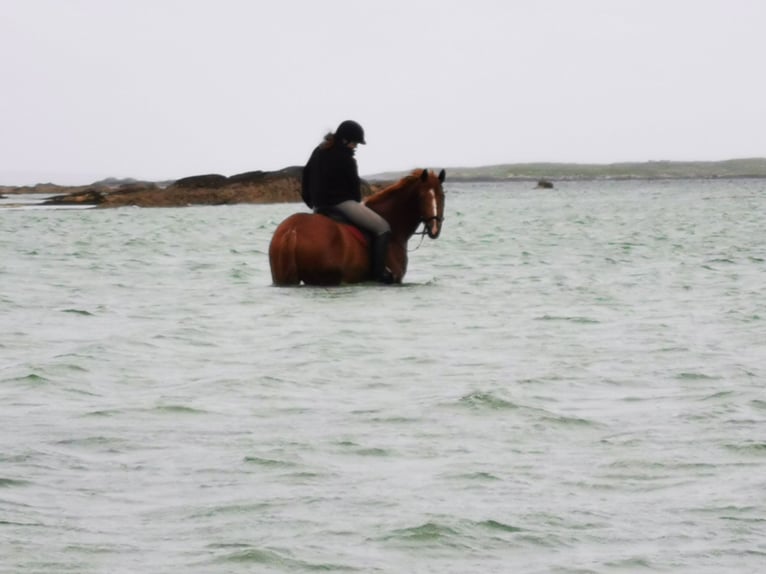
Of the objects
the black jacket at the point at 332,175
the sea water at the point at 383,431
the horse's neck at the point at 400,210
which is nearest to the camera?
the sea water at the point at 383,431

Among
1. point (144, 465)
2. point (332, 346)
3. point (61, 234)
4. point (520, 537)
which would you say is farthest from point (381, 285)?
point (61, 234)

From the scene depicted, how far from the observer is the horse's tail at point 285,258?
16.3m

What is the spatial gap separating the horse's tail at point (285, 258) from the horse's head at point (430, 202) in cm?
156

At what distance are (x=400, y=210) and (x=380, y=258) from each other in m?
0.63

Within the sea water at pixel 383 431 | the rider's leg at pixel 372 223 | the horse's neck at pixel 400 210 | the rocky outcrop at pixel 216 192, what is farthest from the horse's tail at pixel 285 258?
the rocky outcrop at pixel 216 192

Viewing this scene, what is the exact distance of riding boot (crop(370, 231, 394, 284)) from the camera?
655 inches

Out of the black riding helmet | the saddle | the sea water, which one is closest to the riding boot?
the saddle

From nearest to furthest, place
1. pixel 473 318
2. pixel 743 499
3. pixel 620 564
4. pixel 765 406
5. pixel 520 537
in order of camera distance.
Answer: pixel 620 564 < pixel 520 537 < pixel 743 499 < pixel 765 406 < pixel 473 318

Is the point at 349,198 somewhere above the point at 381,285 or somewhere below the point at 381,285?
above

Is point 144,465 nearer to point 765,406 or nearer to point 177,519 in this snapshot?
point 177,519

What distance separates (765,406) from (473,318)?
5.21 meters

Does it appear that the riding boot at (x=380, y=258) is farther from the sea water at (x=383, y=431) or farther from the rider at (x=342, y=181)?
the sea water at (x=383, y=431)

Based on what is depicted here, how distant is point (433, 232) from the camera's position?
16.7 meters

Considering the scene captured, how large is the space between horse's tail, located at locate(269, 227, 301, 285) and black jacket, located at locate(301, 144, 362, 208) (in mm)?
589
